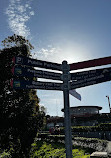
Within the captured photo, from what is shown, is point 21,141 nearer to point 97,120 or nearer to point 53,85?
point 53,85

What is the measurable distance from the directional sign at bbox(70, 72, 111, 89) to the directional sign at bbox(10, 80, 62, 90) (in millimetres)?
431

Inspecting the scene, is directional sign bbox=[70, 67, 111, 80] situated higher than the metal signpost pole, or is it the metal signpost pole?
directional sign bbox=[70, 67, 111, 80]

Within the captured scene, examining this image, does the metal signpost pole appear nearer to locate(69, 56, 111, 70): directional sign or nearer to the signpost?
the signpost

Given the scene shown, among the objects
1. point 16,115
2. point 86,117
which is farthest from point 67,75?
point 86,117

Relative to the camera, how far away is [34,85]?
4.02 metres

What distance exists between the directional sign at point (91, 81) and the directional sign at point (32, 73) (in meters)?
0.51

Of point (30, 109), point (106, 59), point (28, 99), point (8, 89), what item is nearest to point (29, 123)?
point (30, 109)

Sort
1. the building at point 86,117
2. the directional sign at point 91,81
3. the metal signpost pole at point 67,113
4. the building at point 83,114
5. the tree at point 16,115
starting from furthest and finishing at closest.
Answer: the building at point 83,114 → the building at point 86,117 → the tree at point 16,115 → the directional sign at point 91,81 → the metal signpost pole at point 67,113

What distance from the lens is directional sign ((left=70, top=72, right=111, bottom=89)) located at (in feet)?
14.1

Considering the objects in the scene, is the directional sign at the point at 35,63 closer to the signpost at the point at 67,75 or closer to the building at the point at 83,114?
the signpost at the point at 67,75

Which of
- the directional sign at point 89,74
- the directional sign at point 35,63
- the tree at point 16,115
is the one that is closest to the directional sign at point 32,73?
the directional sign at point 35,63

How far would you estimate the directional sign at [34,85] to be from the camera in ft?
12.1

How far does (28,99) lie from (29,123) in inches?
49.0

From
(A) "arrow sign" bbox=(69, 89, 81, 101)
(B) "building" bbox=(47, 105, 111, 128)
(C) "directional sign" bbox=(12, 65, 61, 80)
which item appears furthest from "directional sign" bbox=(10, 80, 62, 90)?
(B) "building" bbox=(47, 105, 111, 128)
